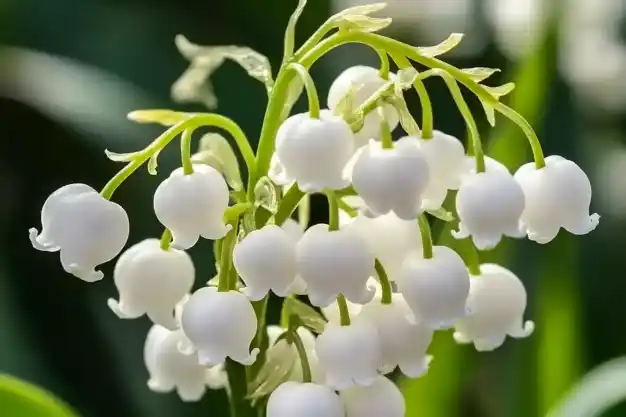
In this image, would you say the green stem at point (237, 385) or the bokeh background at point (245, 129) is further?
the bokeh background at point (245, 129)

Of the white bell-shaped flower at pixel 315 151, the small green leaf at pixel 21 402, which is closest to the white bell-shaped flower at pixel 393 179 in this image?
the white bell-shaped flower at pixel 315 151

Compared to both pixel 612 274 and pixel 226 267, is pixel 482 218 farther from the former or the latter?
pixel 612 274

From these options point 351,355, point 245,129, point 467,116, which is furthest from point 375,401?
point 245,129

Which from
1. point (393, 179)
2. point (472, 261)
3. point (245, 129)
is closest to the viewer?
point (393, 179)

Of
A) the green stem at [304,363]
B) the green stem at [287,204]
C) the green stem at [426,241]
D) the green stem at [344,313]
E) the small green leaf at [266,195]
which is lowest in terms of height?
the green stem at [304,363]

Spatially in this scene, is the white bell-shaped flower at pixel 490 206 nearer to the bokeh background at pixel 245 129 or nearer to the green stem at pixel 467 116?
the green stem at pixel 467 116

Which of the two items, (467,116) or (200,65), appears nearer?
(467,116)

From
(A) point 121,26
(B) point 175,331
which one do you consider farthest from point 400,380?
(A) point 121,26

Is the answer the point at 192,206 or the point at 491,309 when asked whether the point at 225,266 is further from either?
the point at 491,309
